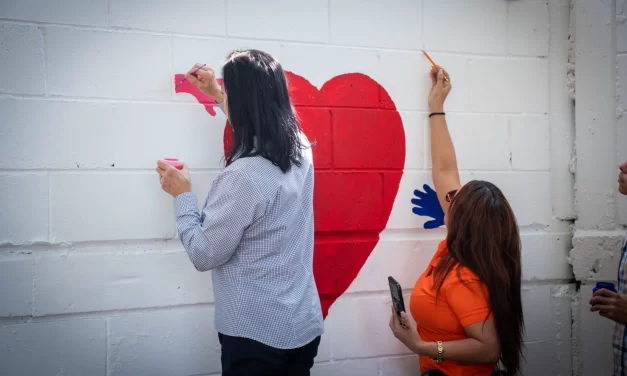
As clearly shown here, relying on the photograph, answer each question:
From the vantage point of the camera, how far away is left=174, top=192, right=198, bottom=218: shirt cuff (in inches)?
56.9

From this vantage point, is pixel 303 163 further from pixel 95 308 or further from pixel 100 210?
pixel 95 308

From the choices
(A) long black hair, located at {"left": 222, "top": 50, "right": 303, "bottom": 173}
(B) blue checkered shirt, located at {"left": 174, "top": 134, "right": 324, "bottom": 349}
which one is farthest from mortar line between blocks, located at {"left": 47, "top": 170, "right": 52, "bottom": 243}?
(A) long black hair, located at {"left": 222, "top": 50, "right": 303, "bottom": 173}

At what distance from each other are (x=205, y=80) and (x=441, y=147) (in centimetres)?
101

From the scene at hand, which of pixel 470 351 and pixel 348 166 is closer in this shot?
pixel 470 351

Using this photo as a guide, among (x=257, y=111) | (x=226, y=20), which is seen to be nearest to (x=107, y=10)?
(x=226, y=20)

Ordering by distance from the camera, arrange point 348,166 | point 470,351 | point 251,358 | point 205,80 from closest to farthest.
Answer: point 251,358 → point 470,351 → point 205,80 → point 348,166

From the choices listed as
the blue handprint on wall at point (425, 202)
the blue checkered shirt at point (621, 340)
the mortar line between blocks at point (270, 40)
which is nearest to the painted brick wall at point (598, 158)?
the mortar line between blocks at point (270, 40)

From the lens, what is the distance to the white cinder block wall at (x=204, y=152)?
5.88 ft

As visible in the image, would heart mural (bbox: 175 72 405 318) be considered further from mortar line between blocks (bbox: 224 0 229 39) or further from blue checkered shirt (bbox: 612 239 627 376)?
blue checkered shirt (bbox: 612 239 627 376)

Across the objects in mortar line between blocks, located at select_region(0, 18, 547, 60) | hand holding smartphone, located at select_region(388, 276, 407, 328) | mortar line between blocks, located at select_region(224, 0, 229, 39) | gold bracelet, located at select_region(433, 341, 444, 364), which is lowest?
gold bracelet, located at select_region(433, 341, 444, 364)

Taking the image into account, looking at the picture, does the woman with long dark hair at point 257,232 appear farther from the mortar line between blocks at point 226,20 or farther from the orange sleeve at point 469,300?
the mortar line between blocks at point 226,20

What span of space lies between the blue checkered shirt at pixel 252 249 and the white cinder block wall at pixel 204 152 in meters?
0.55

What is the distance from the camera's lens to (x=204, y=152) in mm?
1971

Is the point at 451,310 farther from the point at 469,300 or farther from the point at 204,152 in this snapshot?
the point at 204,152
